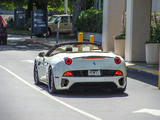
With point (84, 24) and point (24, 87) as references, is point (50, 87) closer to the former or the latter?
point (24, 87)

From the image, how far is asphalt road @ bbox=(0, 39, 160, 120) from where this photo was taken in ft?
32.6

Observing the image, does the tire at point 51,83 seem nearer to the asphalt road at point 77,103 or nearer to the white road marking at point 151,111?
the asphalt road at point 77,103

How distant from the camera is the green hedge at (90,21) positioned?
3791 centimetres

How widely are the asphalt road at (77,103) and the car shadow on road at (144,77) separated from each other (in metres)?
0.12

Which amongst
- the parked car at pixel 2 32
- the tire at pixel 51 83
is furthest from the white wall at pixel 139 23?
the parked car at pixel 2 32

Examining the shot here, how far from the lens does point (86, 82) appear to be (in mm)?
12539

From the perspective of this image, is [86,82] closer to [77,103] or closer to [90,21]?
[77,103]

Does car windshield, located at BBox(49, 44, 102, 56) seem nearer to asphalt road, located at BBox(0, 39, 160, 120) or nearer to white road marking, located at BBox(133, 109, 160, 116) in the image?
asphalt road, located at BBox(0, 39, 160, 120)

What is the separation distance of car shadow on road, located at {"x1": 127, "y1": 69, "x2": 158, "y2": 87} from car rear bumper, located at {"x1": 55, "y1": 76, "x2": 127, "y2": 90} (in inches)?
123

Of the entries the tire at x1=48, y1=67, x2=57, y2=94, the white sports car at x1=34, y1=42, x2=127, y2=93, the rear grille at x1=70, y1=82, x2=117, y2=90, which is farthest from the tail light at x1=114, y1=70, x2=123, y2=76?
the tire at x1=48, y1=67, x2=57, y2=94

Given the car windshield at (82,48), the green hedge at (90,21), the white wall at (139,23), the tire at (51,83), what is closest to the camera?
the tire at (51,83)

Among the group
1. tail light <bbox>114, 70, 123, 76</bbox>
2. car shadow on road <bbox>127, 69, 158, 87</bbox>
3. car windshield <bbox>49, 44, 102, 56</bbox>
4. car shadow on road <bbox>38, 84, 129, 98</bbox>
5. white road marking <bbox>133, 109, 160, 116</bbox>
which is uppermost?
car windshield <bbox>49, 44, 102, 56</bbox>

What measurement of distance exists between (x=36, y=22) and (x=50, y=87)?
30.0m

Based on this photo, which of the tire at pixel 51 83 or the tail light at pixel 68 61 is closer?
the tail light at pixel 68 61
